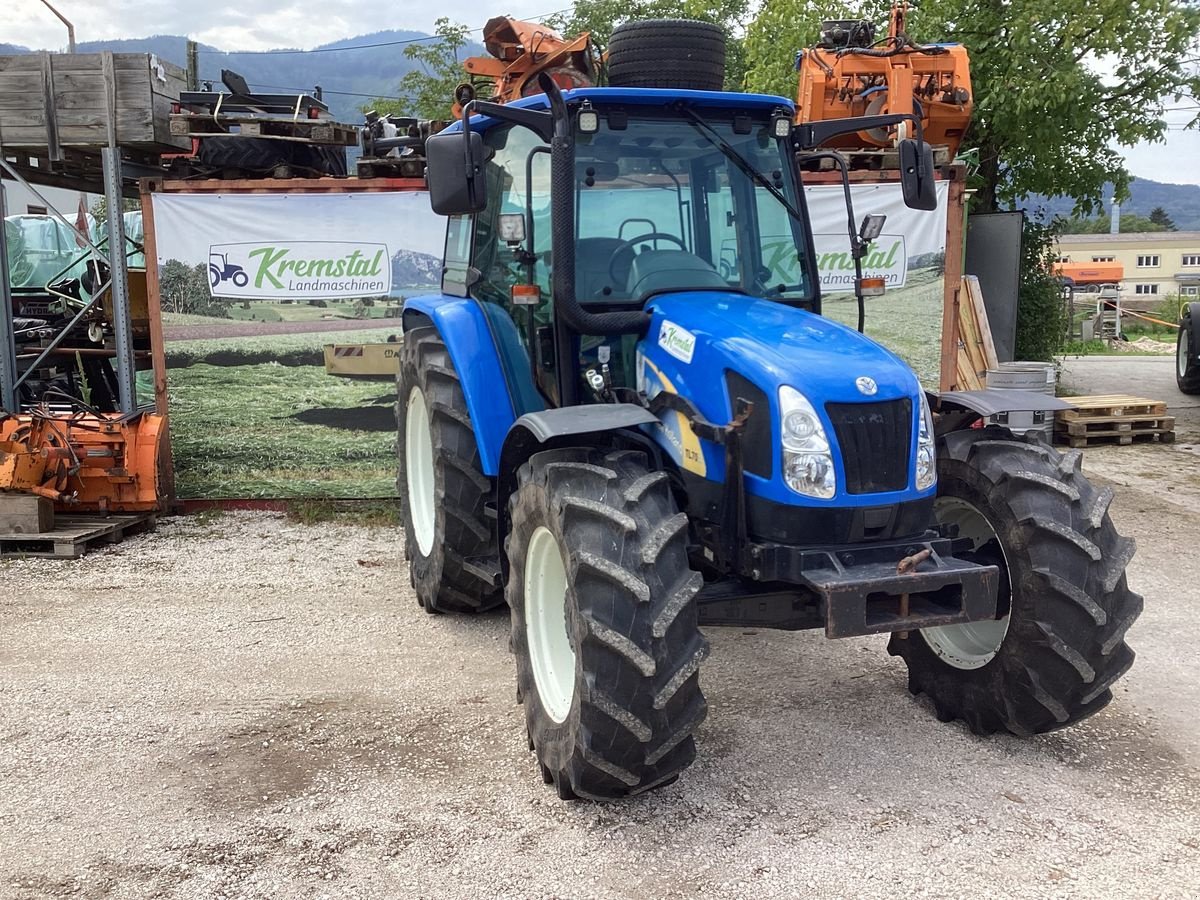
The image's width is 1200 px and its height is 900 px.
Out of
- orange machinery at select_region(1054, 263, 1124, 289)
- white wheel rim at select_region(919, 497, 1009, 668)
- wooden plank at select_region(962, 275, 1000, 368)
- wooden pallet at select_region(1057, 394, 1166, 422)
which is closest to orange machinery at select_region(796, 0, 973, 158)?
wooden plank at select_region(962, 275, 1000, 368)

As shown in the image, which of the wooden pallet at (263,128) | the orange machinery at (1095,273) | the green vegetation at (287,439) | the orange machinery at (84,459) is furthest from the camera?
the orange machinery at (1095,273)

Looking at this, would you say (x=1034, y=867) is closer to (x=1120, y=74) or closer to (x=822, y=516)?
(x=822, y=516)

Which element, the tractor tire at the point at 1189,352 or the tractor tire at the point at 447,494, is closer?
the tractor tire at the point at 447,494

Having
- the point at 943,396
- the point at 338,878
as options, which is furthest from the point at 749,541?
the point at 338,878

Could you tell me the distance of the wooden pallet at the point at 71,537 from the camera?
6812mm

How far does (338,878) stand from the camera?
3.20 m

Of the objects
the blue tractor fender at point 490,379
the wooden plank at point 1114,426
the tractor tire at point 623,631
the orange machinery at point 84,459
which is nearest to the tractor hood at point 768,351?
the tractor tire at point 623,631

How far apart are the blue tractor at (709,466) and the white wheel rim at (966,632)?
0.5 inches

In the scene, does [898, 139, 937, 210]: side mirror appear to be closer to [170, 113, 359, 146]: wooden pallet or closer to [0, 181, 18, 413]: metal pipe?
[170, 113, 359, 146]: wooden pallet

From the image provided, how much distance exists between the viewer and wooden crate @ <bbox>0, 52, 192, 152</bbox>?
7.43 meters

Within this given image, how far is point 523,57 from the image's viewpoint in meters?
7.53

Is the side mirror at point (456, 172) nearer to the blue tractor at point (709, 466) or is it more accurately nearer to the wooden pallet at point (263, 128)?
the blue tractor at point (709, 466)

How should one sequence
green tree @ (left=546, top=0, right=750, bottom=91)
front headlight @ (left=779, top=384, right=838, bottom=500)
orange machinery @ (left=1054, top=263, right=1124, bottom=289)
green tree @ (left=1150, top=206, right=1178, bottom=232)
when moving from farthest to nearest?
green tree @ (left=1150, top=206, right=1178, bottom=232) < orange machinery @ (left=1054, top=263, right=1124, bottom=289) < green tree @ (left=546, top=0, right=750, bottom=91) < front headlight @ (left=779, top=384, right=838, bottom=500)

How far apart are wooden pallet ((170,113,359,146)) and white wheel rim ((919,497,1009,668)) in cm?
546
